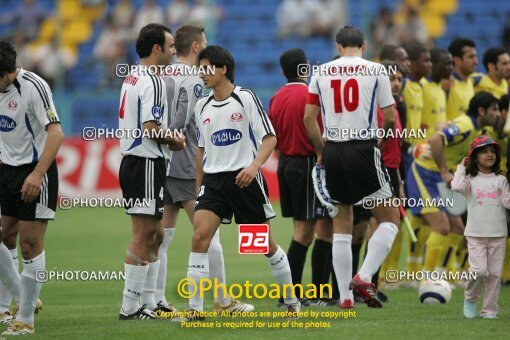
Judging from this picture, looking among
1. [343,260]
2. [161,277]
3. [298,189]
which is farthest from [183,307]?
[343,260]

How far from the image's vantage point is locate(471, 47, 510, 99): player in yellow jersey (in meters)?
13.2

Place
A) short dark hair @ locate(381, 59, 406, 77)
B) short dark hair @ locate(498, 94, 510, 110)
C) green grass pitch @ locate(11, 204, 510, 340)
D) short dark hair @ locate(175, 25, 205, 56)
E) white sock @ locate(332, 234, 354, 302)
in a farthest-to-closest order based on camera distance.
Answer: short dark hair @ locate(498, 94, 510, 110)
short dark hair @ locate(381, 59, 406, 77)
short dark hair @ locate(175, 25, 205, 56)
white sock @ locate(332, 234, 354, 302)
green grass pitch @ locate(11, 204, 510, 340)

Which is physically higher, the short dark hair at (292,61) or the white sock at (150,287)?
the short dark hair at (292,61)

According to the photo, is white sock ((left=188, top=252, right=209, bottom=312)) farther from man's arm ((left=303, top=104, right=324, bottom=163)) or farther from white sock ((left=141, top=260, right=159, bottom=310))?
man's arm ((left=303, top=104, right=324, bottom=163))

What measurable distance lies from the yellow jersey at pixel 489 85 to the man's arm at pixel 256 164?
5013mm

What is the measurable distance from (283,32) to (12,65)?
19.4 m

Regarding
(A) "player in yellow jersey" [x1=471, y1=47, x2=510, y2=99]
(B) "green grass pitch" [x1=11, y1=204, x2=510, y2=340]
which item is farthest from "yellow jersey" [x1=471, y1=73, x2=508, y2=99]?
(B) "green grass pitch" [x1=11, y1=204, x2=510, y2=340]

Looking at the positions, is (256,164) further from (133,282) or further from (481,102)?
(481,102)

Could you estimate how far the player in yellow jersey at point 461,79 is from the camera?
13.2 m

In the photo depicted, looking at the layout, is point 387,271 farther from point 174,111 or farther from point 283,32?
point 283,32

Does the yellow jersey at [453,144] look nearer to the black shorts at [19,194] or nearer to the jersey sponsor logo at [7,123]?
the black shorts at [19,194]

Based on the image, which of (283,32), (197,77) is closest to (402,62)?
(197,77)

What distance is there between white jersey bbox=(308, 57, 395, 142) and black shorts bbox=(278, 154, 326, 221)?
111cm

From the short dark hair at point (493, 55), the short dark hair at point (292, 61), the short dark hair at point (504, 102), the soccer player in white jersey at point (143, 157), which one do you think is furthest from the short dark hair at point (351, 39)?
the short dark hair at point (493, 55)
